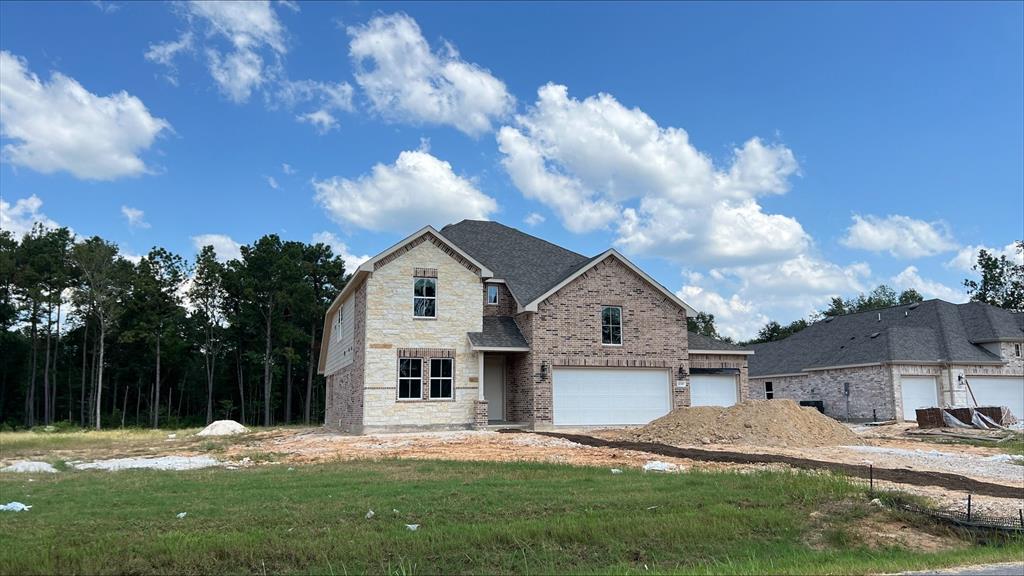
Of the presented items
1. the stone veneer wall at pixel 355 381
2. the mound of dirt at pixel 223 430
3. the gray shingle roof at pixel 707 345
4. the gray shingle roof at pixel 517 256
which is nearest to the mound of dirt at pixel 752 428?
the gray shingle roof at pixel 707 345

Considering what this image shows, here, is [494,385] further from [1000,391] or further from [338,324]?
[1000,391]

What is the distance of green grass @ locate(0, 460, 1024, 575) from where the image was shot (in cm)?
753

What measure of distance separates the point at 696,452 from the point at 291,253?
4120 centimetres

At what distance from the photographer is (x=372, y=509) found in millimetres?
9281

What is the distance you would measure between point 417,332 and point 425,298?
49.9 inches

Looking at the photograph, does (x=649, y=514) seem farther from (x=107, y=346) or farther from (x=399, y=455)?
(x=107, y=346)

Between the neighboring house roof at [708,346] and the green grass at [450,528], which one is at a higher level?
the neighboring house roof at [708,346]

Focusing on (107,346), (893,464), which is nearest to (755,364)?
(893,464)

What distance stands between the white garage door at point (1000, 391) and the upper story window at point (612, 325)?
1885 cm

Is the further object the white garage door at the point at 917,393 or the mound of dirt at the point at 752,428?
the white garage door at the point at 917,393

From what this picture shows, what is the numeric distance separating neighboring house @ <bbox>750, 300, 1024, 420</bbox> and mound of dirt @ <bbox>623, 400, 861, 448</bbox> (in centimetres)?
1404

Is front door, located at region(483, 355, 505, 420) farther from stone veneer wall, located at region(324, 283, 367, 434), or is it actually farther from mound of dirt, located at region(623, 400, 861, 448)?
mound of dirt, located at region(623, 400, 861, 448)

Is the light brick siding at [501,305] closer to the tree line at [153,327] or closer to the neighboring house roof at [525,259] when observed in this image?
the neighboring house roof at [525,259]

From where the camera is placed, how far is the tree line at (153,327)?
48906 millimetres
